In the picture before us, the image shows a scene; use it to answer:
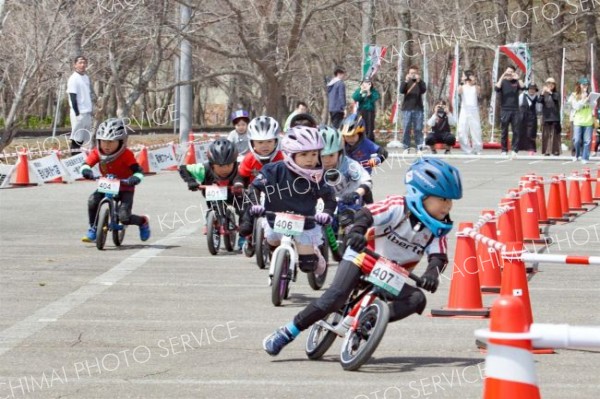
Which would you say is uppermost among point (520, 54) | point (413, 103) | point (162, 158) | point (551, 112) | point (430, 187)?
point (520, 54)

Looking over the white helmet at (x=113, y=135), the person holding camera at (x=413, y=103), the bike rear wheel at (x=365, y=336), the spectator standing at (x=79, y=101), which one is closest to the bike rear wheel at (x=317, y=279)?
the bike rear wheel at (x=365, y=336)

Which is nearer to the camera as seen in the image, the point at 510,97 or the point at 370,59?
the point at 510,97

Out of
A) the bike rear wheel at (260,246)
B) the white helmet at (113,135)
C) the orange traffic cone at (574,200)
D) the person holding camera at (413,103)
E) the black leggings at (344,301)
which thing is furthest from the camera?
the person holding camera at (413,103)

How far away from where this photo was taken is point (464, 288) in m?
10.7

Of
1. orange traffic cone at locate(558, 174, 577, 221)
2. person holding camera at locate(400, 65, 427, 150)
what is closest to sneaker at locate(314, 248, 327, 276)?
orange traffic cone at locate(558, 174, 577, 221)

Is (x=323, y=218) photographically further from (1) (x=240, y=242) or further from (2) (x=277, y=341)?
(1) (x=240, y=242)

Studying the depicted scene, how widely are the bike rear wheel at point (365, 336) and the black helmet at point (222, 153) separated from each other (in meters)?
7.01

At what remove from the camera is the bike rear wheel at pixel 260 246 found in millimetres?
13086

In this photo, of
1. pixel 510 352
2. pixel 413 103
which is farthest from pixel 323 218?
pixel 413 103

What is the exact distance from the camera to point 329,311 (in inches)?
336

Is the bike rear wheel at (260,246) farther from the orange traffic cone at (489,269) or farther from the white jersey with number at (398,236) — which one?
the white jersey with number at (398,236)

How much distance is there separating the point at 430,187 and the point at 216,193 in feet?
22.8

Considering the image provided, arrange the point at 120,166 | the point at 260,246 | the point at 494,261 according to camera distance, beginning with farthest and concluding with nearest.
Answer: the point at 120,166 < the point at 260,246 < the point at 494,261

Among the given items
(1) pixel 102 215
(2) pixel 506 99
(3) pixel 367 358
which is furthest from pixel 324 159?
(2) pixel 506 99
